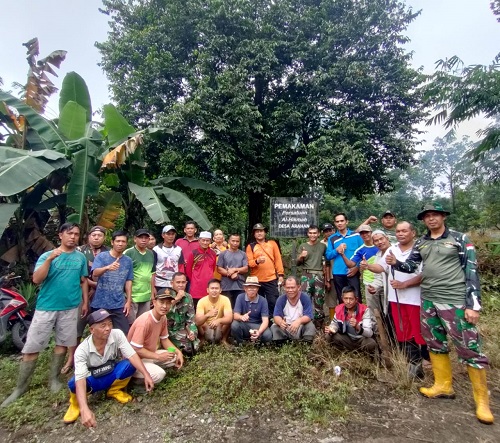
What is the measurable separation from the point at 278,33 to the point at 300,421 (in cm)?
872

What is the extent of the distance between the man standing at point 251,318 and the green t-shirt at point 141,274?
1.25 meters

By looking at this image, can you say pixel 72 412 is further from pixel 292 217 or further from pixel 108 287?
pixel 292 217

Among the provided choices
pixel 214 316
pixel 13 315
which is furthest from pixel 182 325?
pixel 13 315

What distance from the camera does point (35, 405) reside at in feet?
10.6

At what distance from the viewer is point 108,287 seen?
381cm

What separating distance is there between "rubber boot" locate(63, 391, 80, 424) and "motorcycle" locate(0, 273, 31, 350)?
210 cm

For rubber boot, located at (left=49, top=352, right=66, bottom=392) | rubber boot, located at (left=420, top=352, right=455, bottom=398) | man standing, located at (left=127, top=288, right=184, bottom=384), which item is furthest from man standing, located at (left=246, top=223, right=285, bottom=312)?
rubber boot, located at (left=49, top=352, right=66, bottom=392)

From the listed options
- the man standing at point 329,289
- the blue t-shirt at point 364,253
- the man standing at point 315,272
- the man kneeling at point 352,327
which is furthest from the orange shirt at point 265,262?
the man kneeling at point 352,327

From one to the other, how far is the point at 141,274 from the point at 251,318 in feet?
5.31

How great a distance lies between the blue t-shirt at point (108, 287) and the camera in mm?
3793

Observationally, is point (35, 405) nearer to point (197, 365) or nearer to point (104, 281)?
point (104, 281)

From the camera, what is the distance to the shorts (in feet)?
11.0

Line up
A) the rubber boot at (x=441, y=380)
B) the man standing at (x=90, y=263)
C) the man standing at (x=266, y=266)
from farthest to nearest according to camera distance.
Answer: the man standing at (x=266, y=266) < the man standing at (x=90, y=263) < the rubber boot at (x=441, y=380)

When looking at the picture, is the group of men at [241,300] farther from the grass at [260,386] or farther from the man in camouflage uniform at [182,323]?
the grass at [260,386]
